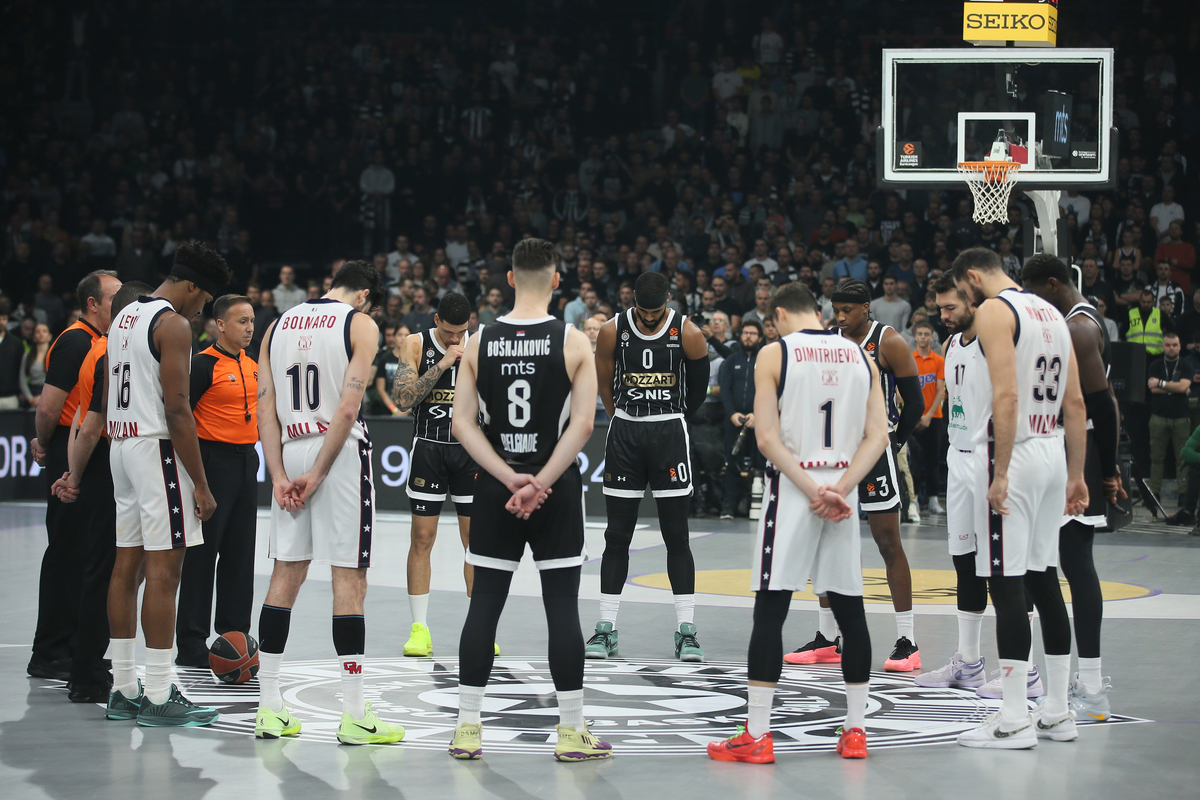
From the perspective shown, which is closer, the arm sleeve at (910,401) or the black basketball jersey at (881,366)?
the black basketball jersey at (881,366)

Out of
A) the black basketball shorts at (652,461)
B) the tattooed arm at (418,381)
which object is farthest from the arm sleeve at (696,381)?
the tattooed arm at (418,381)

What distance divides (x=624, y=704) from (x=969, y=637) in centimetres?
186

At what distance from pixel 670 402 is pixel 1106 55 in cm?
675

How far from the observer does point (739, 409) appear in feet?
45.9

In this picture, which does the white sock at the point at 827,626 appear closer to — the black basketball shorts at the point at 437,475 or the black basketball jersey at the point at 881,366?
the black basketball jersey at the point at 881,366

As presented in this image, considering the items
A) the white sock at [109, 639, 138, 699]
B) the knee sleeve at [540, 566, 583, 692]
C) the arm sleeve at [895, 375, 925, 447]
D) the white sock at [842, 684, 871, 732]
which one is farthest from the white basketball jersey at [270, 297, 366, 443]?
the arm sleeve at [895, 375, 925, 447]

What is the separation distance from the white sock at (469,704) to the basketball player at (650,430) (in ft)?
7.18

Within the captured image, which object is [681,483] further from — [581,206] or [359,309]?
[581,206]

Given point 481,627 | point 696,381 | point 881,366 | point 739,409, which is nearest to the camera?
point 481,627

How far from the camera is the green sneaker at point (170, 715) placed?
5.96 metres

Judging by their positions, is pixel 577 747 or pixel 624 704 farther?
pixel 624 704

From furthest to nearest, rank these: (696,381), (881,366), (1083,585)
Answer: (696,381)
(881,366)
(1083,585)

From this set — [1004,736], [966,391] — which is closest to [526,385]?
[966,391]

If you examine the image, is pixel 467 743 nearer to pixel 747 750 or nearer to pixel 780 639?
pixel 747 750
